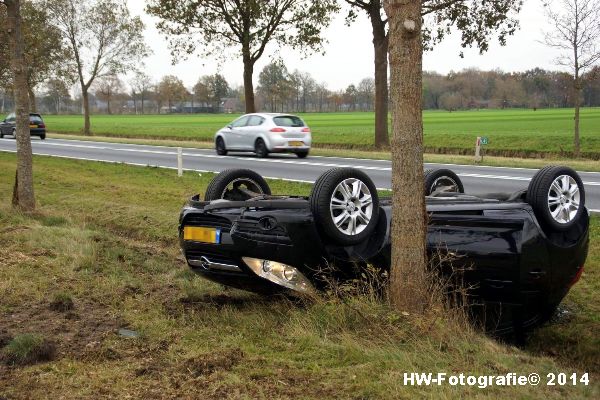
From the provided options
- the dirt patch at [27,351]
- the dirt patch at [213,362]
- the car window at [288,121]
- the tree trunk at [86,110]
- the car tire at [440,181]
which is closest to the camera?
the dirt patch at [213,362]

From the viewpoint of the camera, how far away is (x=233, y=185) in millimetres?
6016

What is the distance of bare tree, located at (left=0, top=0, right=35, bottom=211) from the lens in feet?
31.8

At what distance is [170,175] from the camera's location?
53.2 ft

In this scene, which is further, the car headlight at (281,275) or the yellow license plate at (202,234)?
the yellow license plate at (202,234)

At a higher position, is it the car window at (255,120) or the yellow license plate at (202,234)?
the car window at (255,120)

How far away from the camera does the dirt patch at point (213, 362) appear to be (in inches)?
151

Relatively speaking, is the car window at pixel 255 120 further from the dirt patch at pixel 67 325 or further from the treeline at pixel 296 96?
the treeline at pixel 296 96

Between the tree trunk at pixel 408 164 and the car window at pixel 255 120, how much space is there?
18.1 meters

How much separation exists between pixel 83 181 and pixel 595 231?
1100 centimetres

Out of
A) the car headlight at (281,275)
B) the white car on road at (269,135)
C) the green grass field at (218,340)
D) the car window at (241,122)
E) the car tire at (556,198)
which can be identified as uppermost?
the car window at (241,122)

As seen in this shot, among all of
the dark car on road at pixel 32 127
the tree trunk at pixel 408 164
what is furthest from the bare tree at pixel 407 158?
the dark car on road at pixel 32 127

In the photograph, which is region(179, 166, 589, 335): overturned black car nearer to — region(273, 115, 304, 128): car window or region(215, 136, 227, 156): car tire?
region(273, 115, 304, 128): car window

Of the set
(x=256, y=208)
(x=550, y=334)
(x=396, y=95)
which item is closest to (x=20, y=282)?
(x=256, y=208)

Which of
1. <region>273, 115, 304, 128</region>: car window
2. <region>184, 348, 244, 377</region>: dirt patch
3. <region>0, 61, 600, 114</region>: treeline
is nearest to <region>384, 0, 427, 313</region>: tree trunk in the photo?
<region>184, 348, 244, 377</region>: dirt patch
